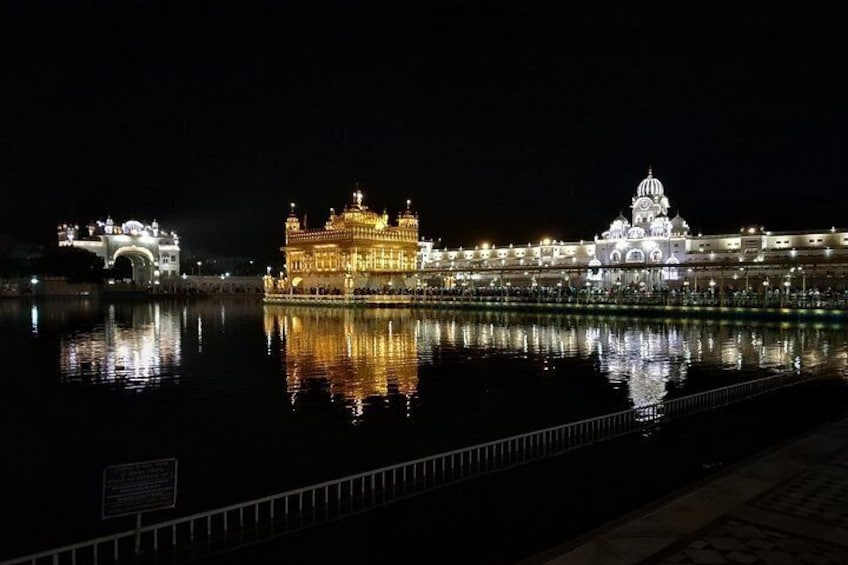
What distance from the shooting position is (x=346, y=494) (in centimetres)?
1156

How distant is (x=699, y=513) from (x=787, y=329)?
4322cm

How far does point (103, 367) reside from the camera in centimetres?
2680

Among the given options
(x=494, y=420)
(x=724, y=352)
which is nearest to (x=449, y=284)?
(x=724, y=352)

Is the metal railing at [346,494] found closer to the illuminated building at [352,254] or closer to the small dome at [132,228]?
the illuminated building at [352,254]

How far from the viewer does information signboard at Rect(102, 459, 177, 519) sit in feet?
25.2

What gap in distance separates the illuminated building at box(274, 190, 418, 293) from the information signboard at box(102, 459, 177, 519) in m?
84.8

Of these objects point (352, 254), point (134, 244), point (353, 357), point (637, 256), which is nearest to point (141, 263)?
point (134, 244)

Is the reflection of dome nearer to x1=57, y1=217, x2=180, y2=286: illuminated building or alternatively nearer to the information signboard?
x1=57, y1=217, x2=180, y2=286: illuminated building

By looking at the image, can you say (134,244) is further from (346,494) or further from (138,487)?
(138,487)

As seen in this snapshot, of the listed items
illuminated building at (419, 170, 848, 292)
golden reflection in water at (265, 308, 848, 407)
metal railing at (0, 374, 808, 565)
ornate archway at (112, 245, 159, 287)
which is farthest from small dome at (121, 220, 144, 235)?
metal railing at (0, 374, 808, 565)

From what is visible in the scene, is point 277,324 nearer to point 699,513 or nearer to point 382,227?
point 699,513

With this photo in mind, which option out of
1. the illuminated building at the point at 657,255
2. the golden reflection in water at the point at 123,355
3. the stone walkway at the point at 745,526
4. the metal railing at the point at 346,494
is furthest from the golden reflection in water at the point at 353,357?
the illuminated building at the point at 657,255

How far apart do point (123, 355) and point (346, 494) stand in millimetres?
22715

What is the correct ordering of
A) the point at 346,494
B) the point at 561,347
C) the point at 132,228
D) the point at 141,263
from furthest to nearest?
1. the point at 141,263
2. the point at 132,228
3. the point at 561,347
4. the point at 346,494
